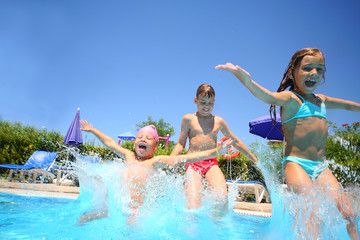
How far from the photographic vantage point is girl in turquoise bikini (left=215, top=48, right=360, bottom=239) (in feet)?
7.89

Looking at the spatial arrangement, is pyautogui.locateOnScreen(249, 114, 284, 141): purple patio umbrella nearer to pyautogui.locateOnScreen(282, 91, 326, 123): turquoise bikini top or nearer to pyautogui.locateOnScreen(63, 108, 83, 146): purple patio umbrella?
pyautogui.locateOnScreen(63, 108, 83, 146): purple patio umbrella

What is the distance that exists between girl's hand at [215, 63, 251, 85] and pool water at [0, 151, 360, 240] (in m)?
1.15

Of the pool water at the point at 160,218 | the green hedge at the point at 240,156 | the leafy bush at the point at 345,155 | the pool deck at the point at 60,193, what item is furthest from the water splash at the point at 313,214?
the leafy bush at the point at 345,155

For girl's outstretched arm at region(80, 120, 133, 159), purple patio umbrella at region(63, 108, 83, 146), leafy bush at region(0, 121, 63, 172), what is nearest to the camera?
girl's outstretched arm at region(80, 120, 133, 159)

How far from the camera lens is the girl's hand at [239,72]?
8.07ft

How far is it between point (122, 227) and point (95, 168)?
1394 mm

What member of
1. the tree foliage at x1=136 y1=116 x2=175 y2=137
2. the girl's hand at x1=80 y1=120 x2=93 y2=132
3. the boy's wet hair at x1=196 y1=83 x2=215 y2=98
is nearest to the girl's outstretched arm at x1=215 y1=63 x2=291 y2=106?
the boy's wet hair at x1=196 y1=83 x2=215 y2=98

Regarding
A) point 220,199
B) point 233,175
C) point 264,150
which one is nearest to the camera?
point 220,199

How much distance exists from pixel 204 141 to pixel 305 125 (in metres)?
1.75

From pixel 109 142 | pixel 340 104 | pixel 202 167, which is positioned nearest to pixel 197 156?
pixel 202 167

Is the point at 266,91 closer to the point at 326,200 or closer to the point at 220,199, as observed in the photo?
the point at 326,200

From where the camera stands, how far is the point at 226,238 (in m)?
3.11

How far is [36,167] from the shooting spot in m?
9.35

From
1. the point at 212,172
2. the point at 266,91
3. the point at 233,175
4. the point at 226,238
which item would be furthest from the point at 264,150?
the point at 233,175
